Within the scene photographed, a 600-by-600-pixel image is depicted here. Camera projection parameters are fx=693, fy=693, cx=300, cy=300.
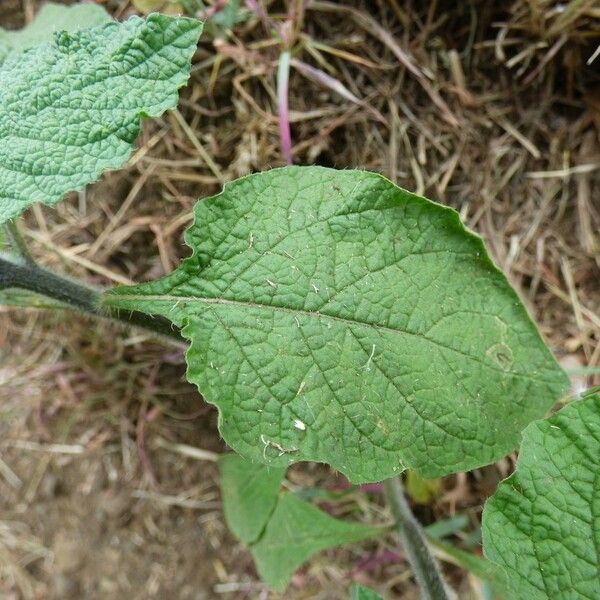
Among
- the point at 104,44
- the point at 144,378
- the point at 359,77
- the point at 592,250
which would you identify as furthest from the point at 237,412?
the point at 592,250

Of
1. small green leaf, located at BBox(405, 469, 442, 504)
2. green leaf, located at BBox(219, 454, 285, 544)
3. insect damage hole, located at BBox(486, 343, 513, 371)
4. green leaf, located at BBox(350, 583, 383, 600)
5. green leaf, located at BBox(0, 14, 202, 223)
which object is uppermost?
green leaf, located at BBox(0, 14, 202, 223)

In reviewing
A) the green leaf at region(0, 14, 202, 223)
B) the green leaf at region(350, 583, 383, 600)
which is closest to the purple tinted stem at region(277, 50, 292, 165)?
the green leaf at region(0, 14, 202, 223)

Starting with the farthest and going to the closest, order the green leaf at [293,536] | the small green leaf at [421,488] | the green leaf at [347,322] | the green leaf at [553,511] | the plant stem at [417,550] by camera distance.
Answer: the small green leaf at [421,488]
the green leaf at [293,536]
the plant stem at [417,550]
the green leaf at [347,322]
the green leaf at [553,511]

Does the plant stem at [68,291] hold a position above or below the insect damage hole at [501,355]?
above

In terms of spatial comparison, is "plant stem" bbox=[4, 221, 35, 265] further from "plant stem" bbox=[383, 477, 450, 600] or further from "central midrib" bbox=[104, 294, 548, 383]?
"plant stem" bbox=[383, 477, 450, 600]

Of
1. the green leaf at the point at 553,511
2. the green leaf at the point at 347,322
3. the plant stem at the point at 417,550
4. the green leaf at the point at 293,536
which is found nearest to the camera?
the green leaf at the point at 553,511

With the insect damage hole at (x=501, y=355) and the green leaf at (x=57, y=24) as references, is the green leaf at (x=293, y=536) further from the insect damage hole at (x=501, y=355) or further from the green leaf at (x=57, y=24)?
the green leaf at (x=57, y=24)

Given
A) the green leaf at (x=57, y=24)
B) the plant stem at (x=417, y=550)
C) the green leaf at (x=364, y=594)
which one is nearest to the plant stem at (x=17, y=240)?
the green leaf at (x=57, y=24)

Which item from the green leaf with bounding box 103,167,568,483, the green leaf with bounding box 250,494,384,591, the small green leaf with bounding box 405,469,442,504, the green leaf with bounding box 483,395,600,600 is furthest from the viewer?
the small green leaf with bounding box 405,469,442,504

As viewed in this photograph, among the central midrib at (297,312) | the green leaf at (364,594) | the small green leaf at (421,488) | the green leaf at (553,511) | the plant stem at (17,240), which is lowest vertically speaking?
the small green leaf at (421,488)
